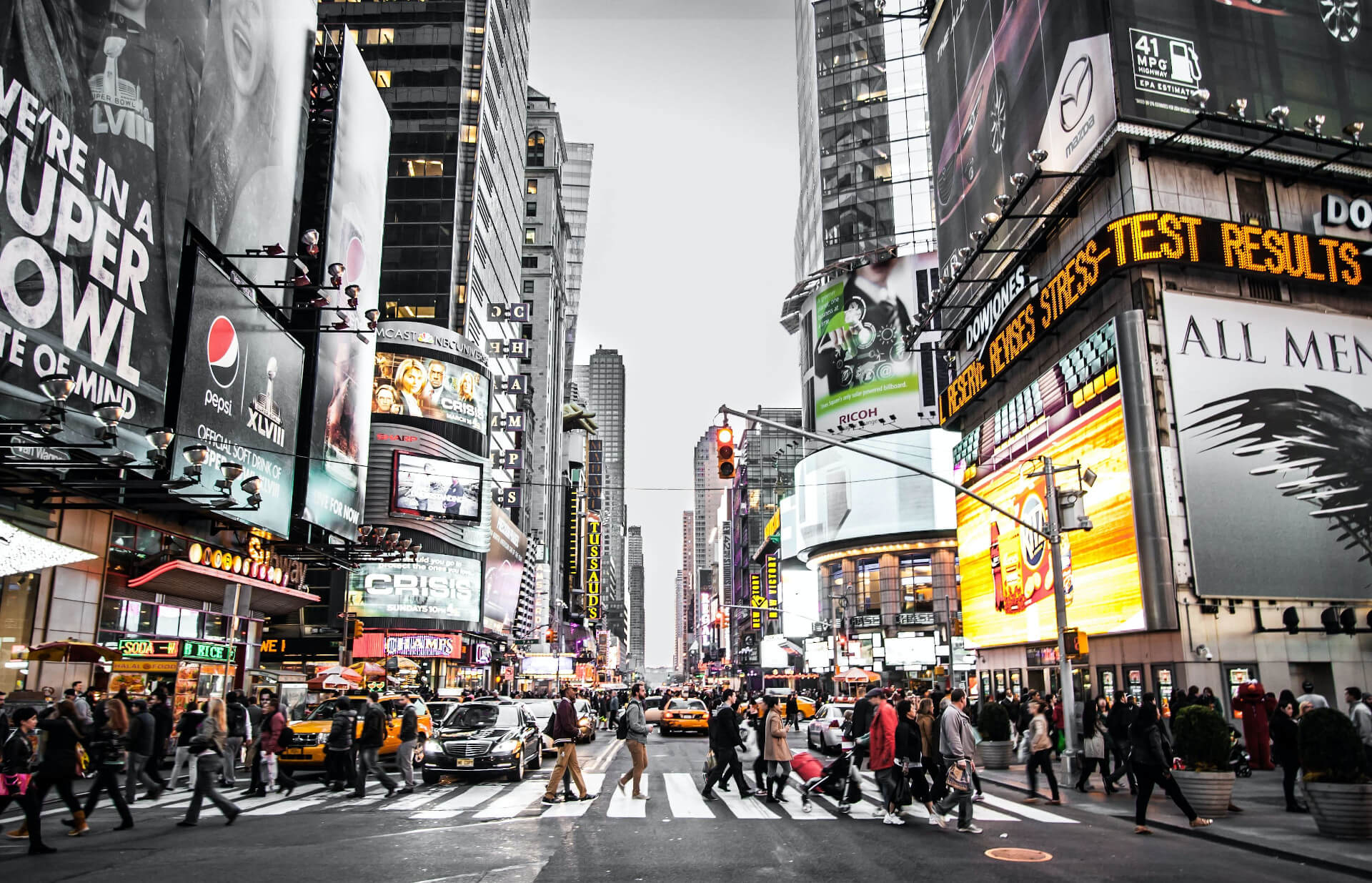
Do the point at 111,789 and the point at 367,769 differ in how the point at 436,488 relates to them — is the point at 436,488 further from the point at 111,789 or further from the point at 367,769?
the point at 111,789

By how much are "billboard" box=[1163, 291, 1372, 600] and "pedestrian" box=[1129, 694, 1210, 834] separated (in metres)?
14.9

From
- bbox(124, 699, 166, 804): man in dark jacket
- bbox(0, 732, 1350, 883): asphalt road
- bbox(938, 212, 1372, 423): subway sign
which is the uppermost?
bbox(938, 212, 1372, 423): subway sign

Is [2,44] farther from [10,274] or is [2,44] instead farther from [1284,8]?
[1284,8]

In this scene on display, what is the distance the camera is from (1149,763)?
12.9 m

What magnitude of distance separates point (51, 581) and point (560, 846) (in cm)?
1785

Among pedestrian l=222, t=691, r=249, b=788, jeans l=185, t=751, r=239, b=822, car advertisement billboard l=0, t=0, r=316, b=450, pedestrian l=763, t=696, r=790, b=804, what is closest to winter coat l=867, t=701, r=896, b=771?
pedestrian l=763, t=696, r=790, b=804

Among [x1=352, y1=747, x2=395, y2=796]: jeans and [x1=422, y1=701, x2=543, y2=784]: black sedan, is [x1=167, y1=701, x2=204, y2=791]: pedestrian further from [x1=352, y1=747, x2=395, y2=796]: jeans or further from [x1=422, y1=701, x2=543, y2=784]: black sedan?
[x1=422, y1=701, x2=543, y2=784]: black sedan

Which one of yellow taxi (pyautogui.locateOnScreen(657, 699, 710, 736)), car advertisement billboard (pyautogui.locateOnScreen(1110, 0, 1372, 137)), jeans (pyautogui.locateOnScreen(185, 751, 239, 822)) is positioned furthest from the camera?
yellow taxi (pyautogui.locateOnScreen(657, 699, 710, 736))

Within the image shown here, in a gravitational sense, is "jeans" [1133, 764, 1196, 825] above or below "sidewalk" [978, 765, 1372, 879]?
above

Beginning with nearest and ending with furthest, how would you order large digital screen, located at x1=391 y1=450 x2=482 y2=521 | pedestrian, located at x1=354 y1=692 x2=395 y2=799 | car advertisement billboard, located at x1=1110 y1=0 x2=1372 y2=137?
1. pedestrian, located at x1=354 y1=692 x2=395 y2=799
2. car advertisement billboard, located at x1=1110 y1=0 x2=1372 y2=137
3. large digital screen, located at x1=391 y1=450 x2=482 y2=521

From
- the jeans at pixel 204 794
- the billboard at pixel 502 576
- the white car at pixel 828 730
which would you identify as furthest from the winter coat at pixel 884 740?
the billboard at pixel 502 576

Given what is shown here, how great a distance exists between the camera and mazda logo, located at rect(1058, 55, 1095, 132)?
3056 cm

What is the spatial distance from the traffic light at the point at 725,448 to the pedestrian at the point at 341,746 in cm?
808

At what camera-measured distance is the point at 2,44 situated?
17719 millimetres
